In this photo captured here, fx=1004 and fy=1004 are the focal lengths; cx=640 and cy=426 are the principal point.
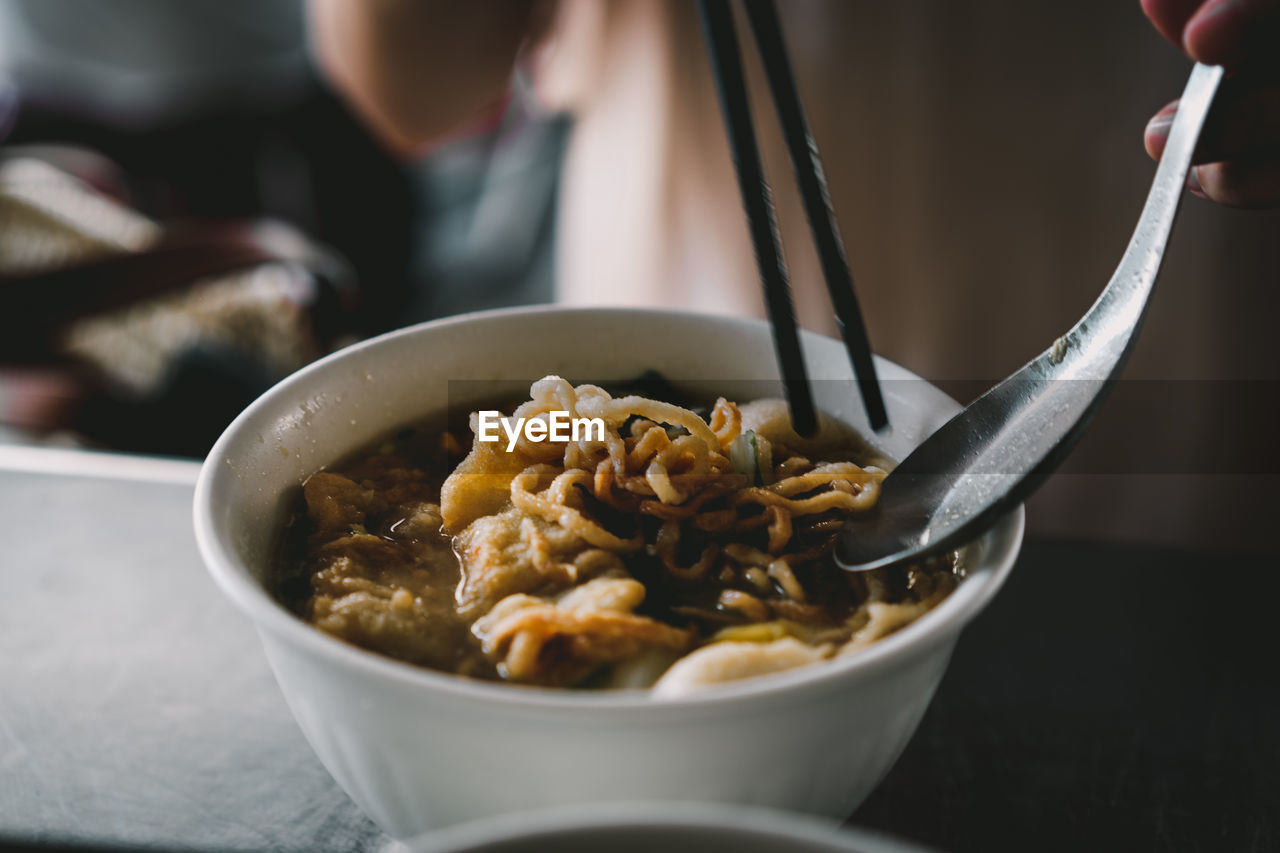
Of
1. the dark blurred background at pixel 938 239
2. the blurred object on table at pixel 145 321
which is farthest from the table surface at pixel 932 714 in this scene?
the blurred object on table at pixel 145 321

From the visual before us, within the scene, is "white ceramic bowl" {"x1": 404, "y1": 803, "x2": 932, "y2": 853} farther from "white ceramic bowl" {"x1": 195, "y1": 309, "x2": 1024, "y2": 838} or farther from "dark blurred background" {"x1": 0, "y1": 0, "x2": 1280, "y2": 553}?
"dark blurred background" {"x1": 0, "y1": 0, "x2": 1280, "y2": 553}

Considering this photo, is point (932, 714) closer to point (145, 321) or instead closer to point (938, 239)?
point (938, 239)

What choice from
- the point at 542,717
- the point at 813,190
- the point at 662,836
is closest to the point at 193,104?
the point at 813,190

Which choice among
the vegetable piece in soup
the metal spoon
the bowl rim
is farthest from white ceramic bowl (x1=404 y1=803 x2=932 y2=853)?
the metal spoon

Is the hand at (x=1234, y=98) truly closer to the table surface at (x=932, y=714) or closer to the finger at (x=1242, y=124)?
the finger at (x=1242, y=124)

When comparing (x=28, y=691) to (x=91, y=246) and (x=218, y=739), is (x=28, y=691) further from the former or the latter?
(x=91, y=246)

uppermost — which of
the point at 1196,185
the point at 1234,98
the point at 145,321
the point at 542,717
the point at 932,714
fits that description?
the point at 1234,98

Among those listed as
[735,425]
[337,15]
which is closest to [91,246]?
[337,15]
